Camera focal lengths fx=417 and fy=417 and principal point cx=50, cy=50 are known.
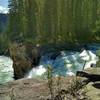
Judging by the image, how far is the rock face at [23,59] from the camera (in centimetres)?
2200

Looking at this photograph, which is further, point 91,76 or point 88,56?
point 88,56

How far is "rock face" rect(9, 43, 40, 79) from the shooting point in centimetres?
2200

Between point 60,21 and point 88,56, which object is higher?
point 60,21

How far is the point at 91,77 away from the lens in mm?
7832

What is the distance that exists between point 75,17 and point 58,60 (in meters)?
14.6

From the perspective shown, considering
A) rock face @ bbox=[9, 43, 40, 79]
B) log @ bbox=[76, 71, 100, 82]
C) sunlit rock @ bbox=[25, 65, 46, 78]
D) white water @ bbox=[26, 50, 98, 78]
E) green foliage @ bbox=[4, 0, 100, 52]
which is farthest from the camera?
green foliage @ bbox=[4, 0, 100, 52]

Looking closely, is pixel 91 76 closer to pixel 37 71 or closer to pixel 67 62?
pixel 37 71

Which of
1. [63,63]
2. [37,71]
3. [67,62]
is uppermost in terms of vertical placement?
[67,62]

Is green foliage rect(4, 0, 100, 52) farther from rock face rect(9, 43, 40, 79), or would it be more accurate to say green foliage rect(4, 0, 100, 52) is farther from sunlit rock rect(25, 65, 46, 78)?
sunlit rock rect(25, 65, 46, 78)

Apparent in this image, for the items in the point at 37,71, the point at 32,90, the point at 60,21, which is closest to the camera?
the point at 32,90

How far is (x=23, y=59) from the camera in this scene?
22.8m

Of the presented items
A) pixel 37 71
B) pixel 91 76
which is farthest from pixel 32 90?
pixel 37 71

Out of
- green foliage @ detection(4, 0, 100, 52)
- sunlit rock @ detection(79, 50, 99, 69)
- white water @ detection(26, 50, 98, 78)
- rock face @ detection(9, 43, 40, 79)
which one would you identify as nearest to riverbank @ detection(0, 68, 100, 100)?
white water @ detection(26, 50, 98, 78)

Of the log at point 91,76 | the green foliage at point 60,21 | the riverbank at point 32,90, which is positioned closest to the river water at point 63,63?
the green foliage at point 60,21
